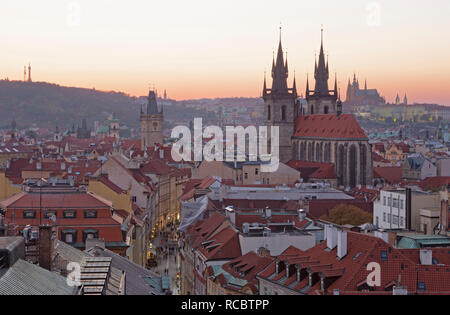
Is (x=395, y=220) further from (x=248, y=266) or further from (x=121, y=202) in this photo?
(x=248, y=266)

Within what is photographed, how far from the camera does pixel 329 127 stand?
11269 centimetres

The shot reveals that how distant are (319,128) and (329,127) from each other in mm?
2401

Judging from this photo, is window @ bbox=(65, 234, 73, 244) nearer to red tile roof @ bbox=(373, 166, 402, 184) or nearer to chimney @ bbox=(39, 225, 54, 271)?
chimney @ bbox=(39, 225, 54, 271)

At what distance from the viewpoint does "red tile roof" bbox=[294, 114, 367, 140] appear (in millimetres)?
109125

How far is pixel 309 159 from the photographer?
116812 millimetres

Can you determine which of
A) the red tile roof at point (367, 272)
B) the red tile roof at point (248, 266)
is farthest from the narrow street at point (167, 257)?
the red tile roof at point (367, 272)

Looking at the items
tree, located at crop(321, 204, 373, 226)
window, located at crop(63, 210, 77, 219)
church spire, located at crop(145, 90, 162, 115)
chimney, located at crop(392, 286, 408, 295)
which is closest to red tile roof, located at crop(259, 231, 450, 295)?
chimney, located at crop(392, 286, 408, 295)

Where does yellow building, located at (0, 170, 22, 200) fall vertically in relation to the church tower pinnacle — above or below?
below

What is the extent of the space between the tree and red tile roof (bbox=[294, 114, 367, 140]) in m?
50.9

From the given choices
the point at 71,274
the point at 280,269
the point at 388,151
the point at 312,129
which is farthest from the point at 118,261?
the point at 388,151

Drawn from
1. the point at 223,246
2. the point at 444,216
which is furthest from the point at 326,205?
the point at 223,246

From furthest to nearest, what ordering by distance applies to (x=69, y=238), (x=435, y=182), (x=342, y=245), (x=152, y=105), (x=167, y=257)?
1. (x=152, y=105)
2. (x=435, y=182)
3. (x=167, y=257)
4. (x=69, y=238)
5. (x=342, y=245)
